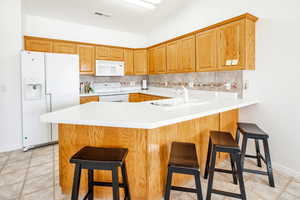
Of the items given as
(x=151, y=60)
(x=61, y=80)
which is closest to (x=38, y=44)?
(x=61, y=80)

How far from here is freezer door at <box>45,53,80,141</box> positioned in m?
3.00

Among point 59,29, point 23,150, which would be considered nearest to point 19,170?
point 23,150

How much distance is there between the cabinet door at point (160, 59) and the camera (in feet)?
12.9

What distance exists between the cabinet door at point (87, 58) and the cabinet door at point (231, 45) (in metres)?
2.85

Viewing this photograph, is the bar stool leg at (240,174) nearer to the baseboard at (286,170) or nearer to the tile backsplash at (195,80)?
the baseboard at (286,170)

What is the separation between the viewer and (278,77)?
2.20 metres

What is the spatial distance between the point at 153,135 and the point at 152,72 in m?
3.10

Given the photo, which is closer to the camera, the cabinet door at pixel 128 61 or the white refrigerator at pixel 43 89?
the white refrigerator at pixel 43 89

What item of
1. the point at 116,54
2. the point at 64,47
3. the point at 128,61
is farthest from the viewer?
the point at 128,61

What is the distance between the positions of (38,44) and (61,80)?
104cm

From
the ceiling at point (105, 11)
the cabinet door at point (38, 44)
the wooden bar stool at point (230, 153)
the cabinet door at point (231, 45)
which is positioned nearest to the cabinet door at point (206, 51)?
the cabinet door at point (231, 45)

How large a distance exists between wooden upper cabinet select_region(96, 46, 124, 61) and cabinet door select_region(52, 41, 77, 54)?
1.77 feet

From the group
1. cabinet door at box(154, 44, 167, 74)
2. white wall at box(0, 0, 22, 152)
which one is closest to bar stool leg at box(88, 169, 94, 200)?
white wall at box(0, 0, 22, 152)

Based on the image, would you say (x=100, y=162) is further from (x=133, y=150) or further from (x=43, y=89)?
(x=43, y=89)
